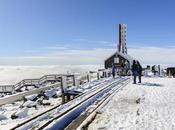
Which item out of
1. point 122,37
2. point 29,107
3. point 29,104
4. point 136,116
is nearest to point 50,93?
point 29,104

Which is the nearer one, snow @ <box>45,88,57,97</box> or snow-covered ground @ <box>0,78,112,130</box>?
snow-covered ground @ <box>0,78,112,130</box>

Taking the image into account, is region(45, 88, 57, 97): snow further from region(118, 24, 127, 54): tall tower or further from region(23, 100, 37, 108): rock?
region(118, 24, 127, 54): tall tower

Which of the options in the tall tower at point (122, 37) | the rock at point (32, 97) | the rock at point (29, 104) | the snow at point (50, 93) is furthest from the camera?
the tall tower at point (122, 37)

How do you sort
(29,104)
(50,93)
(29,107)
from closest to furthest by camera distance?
(29,107)
(29,104)
(50,93)

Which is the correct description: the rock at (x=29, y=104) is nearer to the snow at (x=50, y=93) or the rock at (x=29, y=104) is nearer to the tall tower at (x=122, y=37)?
the snow at (x=50, y=93)

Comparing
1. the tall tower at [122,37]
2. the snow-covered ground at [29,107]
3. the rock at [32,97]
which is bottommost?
the snow-covered ground at [29,107]

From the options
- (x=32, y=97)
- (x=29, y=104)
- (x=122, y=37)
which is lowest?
(x=29, y=104)

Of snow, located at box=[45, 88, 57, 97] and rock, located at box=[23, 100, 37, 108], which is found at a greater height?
snow, located at box=[45, 88, 57, 97]

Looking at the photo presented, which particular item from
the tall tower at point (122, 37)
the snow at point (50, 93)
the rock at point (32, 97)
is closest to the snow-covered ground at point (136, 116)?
the rock at point (32, 97)

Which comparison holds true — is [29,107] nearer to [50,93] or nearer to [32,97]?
[32,97]

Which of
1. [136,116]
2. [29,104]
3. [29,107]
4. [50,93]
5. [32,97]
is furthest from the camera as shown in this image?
[50,93]

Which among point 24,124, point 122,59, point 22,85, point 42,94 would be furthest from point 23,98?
point 122,59

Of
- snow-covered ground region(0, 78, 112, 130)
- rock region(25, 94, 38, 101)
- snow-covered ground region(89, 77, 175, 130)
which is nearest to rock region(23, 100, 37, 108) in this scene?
snow-covered ground region(0, 78, 112, 130)

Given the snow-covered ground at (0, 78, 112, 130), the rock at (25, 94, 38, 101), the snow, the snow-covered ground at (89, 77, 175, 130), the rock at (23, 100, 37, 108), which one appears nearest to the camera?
the snow-covered ground at (89, 77, 175, 130)
